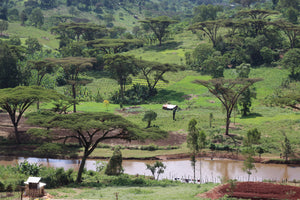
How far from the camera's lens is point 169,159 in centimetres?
5141

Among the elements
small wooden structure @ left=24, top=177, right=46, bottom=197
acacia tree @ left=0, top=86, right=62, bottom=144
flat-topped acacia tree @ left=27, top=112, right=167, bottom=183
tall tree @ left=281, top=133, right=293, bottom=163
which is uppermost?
acacia tree @ left=0, top=86, right=62, bottom=144

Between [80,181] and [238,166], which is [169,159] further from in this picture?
[80,181]

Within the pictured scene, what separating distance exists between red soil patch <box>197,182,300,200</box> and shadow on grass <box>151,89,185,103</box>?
160 ft

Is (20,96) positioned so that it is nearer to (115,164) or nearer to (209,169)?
(115,164)

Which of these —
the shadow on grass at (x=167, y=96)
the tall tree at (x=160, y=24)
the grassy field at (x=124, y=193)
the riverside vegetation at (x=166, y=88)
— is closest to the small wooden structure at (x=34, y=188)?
the grassy field at (x=124, y=193)

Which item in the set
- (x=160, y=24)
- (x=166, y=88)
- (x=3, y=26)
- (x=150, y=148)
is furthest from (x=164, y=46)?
(x=150, y=148)

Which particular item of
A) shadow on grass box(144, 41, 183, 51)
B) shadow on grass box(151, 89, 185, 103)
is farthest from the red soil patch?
shadow on grass box(144, 41, 183, 51)

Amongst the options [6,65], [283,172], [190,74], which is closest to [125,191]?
[283,172]

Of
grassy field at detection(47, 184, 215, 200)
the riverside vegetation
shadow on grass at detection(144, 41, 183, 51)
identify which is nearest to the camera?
grassy field at detection(47, 184, 215, 200)

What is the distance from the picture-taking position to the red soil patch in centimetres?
3141

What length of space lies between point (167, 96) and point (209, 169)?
39.0 metres

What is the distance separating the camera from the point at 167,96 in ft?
280

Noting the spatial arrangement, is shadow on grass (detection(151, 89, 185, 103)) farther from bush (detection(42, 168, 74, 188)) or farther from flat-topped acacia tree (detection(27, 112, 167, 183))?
bush (detection(42, 168, 74, 188))

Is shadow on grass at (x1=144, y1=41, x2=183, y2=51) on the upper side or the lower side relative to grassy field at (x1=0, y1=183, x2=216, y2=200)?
upper
